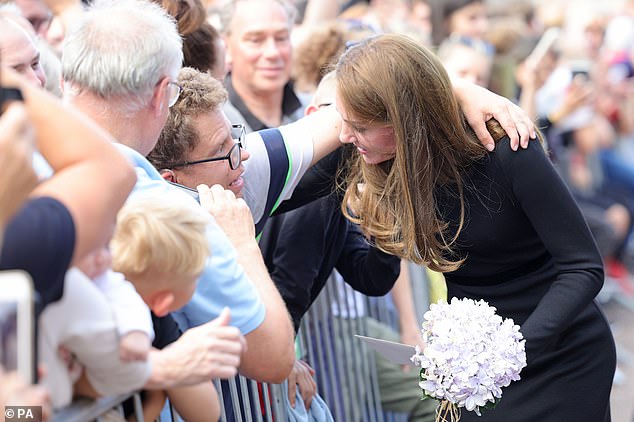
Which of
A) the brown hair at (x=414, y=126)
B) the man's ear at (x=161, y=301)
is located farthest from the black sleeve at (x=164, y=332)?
the brown hair at (x=414, y=126)

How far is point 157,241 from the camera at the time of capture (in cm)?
205

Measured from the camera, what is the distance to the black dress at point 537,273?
9.60 feet

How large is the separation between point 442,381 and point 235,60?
2.92 m

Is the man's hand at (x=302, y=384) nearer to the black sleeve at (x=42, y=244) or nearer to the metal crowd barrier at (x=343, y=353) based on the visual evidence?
the metal crowd barrier at (x=343, y=353)

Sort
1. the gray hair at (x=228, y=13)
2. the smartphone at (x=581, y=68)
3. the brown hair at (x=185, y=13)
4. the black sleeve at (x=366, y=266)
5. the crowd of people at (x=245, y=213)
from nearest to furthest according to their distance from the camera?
the crowd of people at (x=245, y=213), the black sleeve at (x=366, y=266), the brown hair at (x=185, y=13), the gray hair at (x=228, y=13), the smartphone at (x=581, y=68)

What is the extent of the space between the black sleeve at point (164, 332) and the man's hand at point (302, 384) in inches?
41.4

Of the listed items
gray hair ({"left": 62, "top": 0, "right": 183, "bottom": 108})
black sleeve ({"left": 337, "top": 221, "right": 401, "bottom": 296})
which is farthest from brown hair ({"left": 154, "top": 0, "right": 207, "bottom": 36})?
gray hair ({"left": 62, "top": 0, "right": 183, "bottom": 108})

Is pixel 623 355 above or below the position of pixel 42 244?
below

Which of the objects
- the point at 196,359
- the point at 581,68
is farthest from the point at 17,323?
the point at 581,68

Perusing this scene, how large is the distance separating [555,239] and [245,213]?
98 cm

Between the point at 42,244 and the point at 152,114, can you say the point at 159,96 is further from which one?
the point at 42,244

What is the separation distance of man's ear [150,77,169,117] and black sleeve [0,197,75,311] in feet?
3.27

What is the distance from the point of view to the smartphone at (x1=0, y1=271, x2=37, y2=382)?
5.07 ft

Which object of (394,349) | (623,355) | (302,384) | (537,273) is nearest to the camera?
(394,349)
